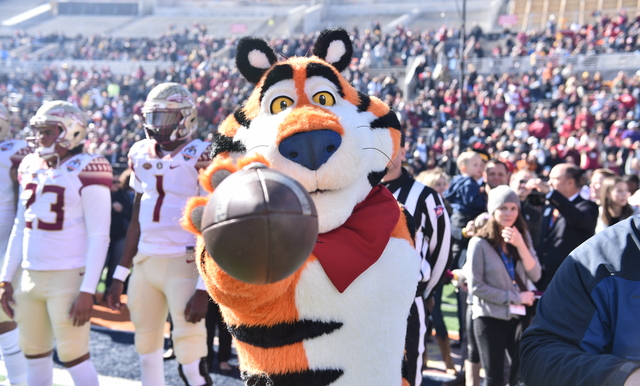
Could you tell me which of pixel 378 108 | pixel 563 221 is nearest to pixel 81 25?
pixel 563 221

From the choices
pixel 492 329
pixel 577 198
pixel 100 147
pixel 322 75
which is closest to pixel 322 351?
pixel 322 75

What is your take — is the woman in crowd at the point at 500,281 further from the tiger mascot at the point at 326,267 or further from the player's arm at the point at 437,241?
the tiger mascot at the point at 326,267

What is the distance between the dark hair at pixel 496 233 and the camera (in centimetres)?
366

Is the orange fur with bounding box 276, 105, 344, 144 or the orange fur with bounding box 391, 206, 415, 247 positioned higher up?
the orange fur with bounding box 276, 105, 344, 144

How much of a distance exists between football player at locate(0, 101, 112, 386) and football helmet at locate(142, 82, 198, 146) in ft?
1.38

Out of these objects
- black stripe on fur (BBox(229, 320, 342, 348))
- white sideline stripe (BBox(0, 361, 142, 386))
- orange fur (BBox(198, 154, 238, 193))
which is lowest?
white sideline stripe (BBox(0, 361, 142, 386))

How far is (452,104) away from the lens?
58.9 ft

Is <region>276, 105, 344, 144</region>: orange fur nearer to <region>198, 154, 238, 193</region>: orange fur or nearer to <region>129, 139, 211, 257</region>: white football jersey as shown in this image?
<region>198, 154, 238, 193</region>: orange fur

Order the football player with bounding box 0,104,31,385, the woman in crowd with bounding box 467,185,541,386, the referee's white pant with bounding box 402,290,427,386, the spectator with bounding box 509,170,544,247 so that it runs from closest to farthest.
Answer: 1. the referee's white pant with bounding box 402,290,427,386
2. the woman in crowd with bounding box 467,185,541,386
3. the football player with bounding box 0,104,31,385
4. the spectator with bounding box 509,170,544,247

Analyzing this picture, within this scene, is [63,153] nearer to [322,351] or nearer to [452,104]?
[322,351]

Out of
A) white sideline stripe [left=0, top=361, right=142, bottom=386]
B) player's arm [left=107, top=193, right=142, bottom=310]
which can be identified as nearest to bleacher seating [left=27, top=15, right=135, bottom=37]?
white sideline stripe [left=0, top=361, right=142, bottom=386]

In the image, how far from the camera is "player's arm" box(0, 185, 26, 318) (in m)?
3.55

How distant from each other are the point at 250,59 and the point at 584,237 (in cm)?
308

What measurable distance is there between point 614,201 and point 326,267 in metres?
3.31
